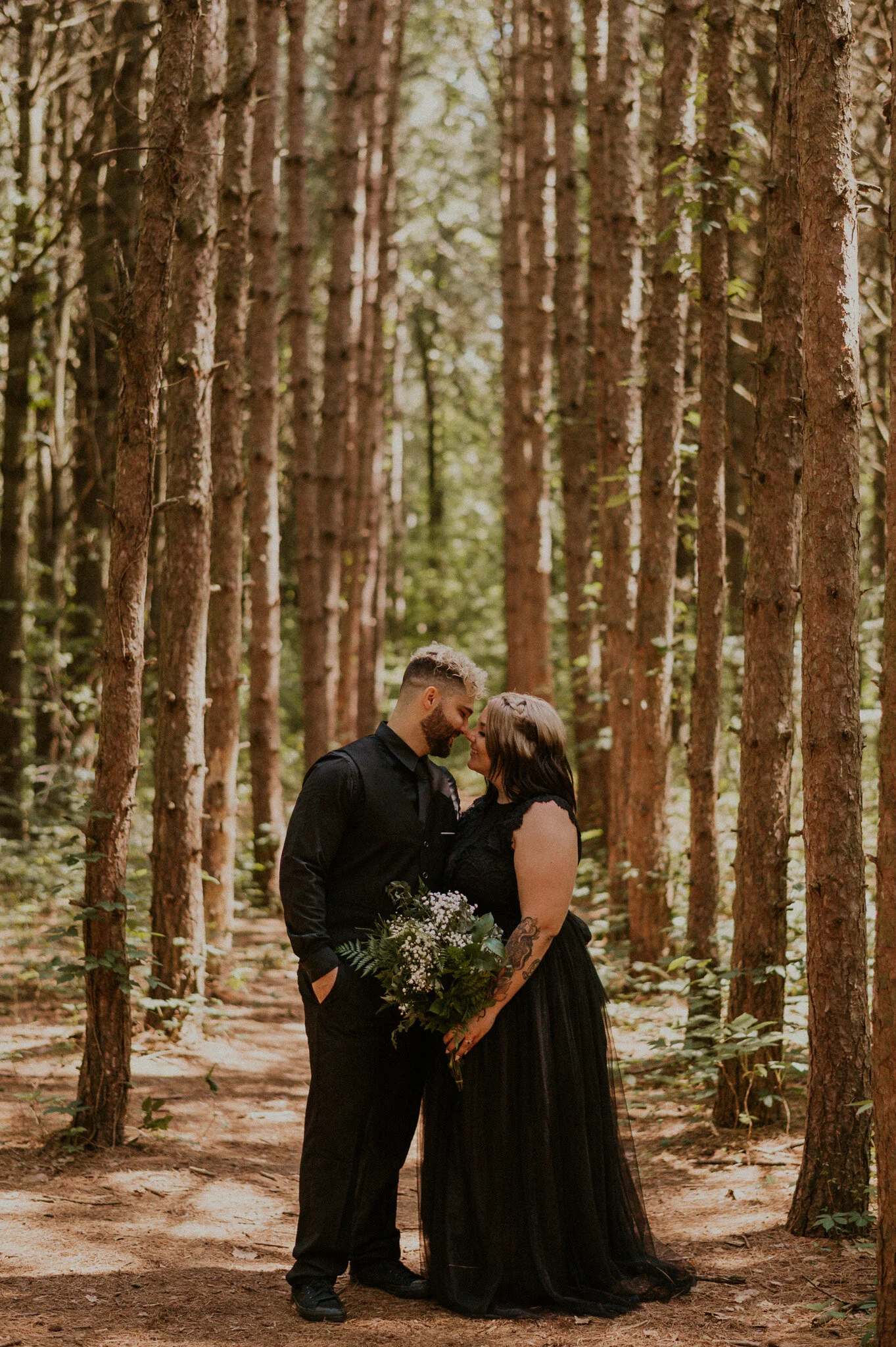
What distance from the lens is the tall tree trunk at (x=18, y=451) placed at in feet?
40.2

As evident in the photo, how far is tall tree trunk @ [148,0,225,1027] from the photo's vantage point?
7.68 meters

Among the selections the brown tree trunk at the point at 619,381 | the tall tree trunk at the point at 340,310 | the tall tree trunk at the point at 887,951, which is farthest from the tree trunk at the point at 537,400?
the tall tree trunk at the point at 887,951

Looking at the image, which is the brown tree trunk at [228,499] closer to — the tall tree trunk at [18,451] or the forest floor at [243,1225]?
the forest floor at [243,1225]

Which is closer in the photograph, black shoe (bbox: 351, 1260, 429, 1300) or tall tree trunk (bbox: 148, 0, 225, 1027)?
black shoe (bbox: 351, 1260, 429, 1300)

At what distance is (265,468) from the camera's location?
11422 mm

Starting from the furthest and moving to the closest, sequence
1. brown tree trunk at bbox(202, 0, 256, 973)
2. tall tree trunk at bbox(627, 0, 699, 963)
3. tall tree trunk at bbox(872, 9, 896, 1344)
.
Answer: brown tree trunk at bbox(202, 0, 256, 973)
tall tree trunk at bbox(627, 0, 699, 963)
tall tree trunk at bbox(872, 9, 896, 1344)

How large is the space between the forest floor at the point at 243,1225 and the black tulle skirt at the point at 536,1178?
12cm

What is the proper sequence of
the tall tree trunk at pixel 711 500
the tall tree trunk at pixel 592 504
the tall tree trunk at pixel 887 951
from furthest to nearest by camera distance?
the tall tree trunk at pixel 592 504, the tall tree trunk at pixel 711 500, the tall tree trunk at pixel 887 951

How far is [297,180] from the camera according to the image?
527 inches

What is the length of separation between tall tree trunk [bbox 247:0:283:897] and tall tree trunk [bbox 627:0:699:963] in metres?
3.81

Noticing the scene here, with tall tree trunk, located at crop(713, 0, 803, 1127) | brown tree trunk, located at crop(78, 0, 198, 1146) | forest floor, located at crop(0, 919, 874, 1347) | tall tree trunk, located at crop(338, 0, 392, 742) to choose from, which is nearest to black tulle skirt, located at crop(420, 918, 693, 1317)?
forest floor, located at crop(0, 919, 874, 1347)

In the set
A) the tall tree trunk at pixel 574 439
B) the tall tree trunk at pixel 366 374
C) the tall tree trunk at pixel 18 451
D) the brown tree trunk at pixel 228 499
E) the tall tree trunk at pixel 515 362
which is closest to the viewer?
the brown tree trunk at pixel 228 499

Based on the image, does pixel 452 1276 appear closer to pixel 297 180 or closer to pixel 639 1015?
pixel 639 1015

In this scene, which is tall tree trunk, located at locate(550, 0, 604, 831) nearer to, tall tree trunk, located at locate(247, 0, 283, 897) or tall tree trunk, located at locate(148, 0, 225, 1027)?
tall tree trunk, located at locate(247, 0, 283, 897)
